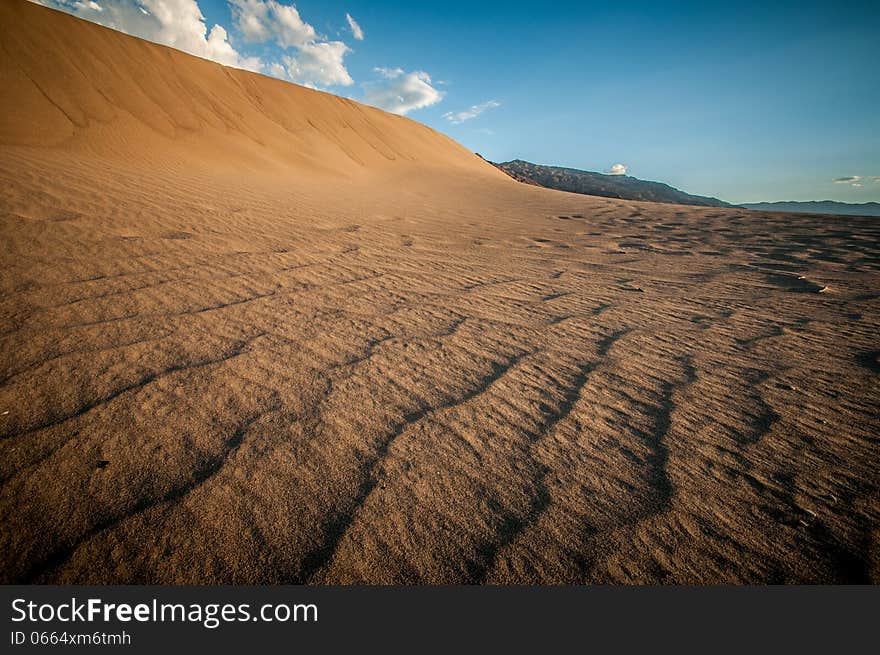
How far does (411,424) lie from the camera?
1.33 m

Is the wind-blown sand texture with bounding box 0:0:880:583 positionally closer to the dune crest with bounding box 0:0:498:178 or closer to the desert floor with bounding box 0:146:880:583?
the desert floor with bounding box 0:146:880:583

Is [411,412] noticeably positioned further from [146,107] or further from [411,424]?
[146,107]

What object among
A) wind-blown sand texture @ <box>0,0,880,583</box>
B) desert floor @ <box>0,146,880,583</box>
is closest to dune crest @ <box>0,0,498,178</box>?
wind-blown sand texture @ <box>0,0,880,583</box>

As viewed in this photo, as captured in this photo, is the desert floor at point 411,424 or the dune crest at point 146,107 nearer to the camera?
the desert floor at point 411,424

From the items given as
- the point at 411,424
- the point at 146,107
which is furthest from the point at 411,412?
the point at 146,107

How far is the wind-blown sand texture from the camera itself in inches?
35.7

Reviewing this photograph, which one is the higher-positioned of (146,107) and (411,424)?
(146,107)

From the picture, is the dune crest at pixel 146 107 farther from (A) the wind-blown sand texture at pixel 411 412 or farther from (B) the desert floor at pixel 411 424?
(B) the desert floor at pixel 411 424

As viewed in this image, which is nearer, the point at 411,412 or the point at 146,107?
the point at 411,412

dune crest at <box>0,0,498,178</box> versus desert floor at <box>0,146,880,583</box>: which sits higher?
dune crest at <box>0,0,498,178</box>

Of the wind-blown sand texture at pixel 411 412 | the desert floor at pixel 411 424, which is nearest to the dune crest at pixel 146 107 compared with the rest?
the wind-blown sand texture at pixel 411 412

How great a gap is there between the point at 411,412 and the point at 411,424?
70 mm

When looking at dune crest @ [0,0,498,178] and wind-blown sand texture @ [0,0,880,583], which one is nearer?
wind-blown sand texture @ [0,0,880,583]

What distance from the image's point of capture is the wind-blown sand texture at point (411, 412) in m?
0.91
